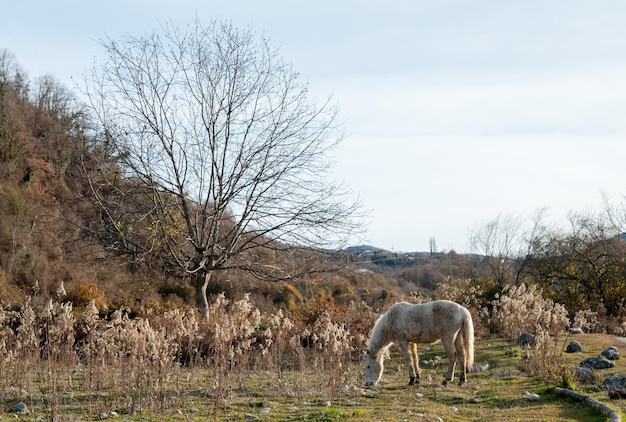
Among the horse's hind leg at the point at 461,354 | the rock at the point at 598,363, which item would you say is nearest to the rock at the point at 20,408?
the horse's hind leg at the point at 461,354

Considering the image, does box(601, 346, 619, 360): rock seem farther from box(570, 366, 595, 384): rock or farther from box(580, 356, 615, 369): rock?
box(570, 366, 595, 384): rock

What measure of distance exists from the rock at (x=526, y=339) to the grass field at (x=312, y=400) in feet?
10.5

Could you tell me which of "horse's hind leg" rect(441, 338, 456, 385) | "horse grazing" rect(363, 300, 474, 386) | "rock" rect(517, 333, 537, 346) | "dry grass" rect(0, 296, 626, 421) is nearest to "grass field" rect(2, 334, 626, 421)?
"dry grass" rect(0, 296, 626, 421)

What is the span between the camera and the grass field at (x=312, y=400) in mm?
7762

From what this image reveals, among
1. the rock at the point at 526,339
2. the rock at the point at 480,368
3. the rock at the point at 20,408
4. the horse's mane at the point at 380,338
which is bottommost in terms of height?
the rock at the point at 480,368

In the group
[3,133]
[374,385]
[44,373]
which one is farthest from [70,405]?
[3,133]

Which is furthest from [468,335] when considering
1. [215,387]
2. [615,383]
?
[215,387]

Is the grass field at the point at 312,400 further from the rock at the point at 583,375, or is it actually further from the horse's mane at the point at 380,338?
the horse's mane at the point at 380,338

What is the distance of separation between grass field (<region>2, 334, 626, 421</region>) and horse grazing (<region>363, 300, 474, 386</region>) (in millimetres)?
403

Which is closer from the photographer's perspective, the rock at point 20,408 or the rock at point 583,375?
the rock at point 20,408

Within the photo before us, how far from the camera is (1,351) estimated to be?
29.1 feet

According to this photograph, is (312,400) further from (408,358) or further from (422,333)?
(422,333)

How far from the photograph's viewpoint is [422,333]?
1188 centimetres

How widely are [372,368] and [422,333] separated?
4.07 feet
